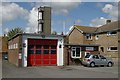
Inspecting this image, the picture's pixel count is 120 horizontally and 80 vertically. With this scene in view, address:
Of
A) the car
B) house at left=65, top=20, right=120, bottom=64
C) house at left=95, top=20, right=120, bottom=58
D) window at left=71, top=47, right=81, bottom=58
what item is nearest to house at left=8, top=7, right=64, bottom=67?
house at left=65, top=20, right=120, bottom=64

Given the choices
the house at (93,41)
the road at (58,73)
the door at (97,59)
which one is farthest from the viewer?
the house at (93,41)

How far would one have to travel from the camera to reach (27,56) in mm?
29625

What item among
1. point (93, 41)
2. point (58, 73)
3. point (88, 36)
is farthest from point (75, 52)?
point (88, 36)

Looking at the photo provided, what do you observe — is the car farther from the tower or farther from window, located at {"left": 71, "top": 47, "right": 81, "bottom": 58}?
the tower

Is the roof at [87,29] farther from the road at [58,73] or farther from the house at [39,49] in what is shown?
the road at [58,73]

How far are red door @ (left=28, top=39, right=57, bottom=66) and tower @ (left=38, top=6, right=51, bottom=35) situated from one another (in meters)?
24.0

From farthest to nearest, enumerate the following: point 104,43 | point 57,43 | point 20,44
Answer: point 104,43 < point 57,43 < point 20,44

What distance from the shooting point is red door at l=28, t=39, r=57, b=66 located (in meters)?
30.0

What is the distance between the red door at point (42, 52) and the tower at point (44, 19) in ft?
78.7

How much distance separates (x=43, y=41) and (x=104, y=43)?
14.8m

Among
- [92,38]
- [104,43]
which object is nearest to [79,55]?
[104,43]

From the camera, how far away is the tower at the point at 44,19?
2165 inches

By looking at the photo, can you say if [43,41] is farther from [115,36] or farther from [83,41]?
[83,41]

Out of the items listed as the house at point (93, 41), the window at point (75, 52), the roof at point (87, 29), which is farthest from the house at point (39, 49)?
the roof at point (87, 29)
